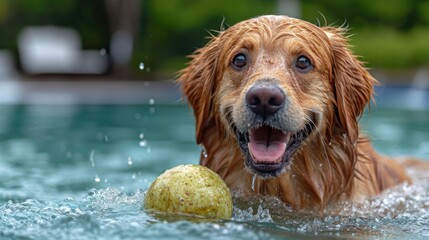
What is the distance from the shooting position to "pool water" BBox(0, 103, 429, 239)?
4285 mm

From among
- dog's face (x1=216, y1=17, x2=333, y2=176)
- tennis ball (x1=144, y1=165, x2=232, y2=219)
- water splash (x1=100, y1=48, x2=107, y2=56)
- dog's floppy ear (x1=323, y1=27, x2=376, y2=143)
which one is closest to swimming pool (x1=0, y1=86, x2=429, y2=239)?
tennis ball (x1=144, y1=165, x2=232, y2=219)

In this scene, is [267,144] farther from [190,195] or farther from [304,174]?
[190,195]

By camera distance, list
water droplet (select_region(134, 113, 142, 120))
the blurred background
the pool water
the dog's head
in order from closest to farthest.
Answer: the pool water < the dog's head < water droplet (select_region(134, 113, 142, 120)) < the blurred background

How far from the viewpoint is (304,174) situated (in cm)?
525

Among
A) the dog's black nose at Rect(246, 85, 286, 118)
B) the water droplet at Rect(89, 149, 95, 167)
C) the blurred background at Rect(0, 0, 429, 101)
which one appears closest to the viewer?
the dog's black nose at Rect(246, 85, 286, 118)

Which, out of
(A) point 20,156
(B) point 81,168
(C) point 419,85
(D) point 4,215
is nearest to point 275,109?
(D) point 4,215

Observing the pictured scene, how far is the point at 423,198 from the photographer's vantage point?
6129 mm

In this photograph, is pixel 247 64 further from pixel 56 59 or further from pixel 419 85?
pixel 56 59

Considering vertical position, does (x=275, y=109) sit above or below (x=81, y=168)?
above

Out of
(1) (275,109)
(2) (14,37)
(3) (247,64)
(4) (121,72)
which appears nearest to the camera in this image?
(1) (275,109)

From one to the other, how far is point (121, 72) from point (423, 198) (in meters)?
17.5

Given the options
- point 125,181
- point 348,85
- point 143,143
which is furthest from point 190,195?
point 143,143

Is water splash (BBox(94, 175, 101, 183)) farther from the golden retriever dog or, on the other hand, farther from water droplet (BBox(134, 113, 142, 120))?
water droplet (BBox(134, 113, 142, 120))

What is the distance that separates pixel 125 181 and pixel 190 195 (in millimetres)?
3091
